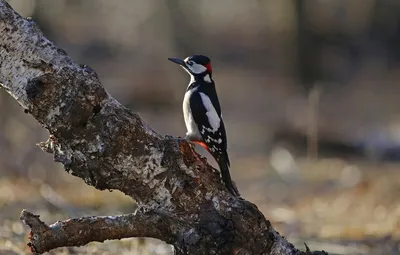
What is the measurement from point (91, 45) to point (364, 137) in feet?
62.6

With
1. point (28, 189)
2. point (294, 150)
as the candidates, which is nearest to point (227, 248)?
point (28, 189)

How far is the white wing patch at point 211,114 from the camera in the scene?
15.3 ft

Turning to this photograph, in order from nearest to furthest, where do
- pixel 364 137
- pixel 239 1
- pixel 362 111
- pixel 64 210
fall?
pixel 64 210, pixel 364 137, pixel 362 111, pixel 239 1

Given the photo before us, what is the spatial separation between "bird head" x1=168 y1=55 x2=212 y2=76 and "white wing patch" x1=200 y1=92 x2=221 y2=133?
0.14m

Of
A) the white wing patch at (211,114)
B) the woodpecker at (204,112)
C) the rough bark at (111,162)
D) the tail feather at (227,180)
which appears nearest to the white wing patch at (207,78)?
the woodpecker at (204,112)

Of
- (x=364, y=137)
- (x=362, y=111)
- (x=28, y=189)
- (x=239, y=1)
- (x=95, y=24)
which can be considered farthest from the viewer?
(x=239, y=1)

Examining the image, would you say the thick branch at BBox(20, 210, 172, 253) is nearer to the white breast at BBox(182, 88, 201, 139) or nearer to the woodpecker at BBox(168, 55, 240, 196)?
the woodpecker at BBox(168, 55, 240, 196)

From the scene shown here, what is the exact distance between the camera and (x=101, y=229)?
12.7 feet

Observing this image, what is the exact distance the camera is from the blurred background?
24.7 ft

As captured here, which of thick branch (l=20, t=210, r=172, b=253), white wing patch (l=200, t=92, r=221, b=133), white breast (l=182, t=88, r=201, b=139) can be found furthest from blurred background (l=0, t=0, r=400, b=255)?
thick branch (l=20, t=210, r=172, b=253)

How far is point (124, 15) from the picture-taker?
126ft

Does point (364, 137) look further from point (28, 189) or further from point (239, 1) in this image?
point (239, 1)

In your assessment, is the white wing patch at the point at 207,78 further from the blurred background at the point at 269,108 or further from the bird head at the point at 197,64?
the blurred background at the point at 269,108

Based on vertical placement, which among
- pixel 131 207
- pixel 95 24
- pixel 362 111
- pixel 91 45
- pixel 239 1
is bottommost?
pixel 131 207
